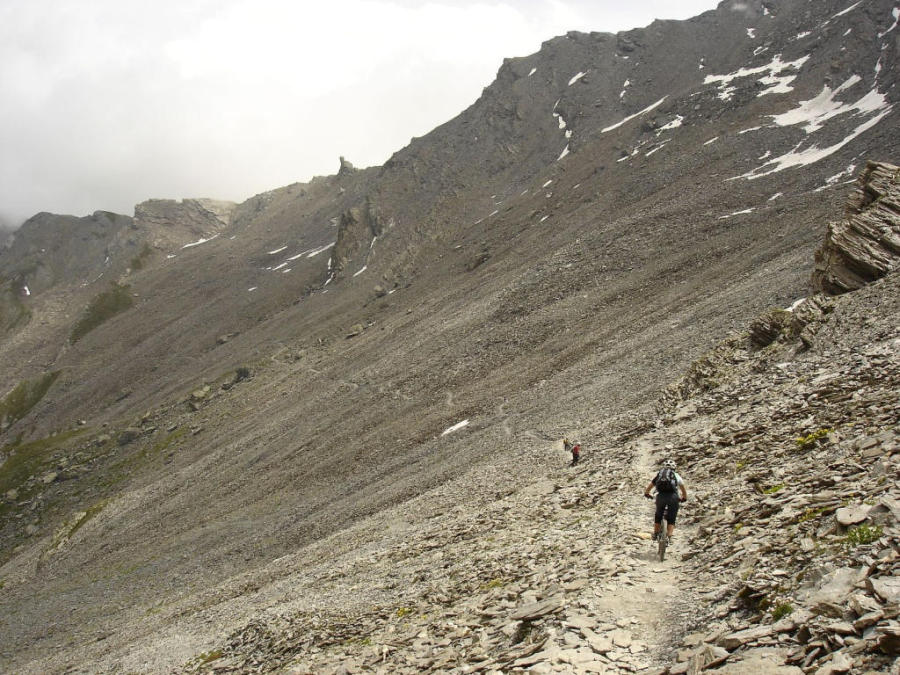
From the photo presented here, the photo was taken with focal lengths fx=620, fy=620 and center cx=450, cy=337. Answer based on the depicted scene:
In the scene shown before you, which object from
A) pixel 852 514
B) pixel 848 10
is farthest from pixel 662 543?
pixel 848 10

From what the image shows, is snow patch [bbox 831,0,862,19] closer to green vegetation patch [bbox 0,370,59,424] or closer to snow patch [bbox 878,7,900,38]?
snow patch [bbox 878,7,900,38]

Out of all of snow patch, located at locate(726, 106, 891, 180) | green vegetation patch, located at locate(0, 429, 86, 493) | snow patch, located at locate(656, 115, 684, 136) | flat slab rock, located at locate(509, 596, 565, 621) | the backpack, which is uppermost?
snow patch, located at locate(656, 115, 684, 136)

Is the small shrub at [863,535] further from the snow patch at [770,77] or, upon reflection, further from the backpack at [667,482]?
the snow patch at [770,77]

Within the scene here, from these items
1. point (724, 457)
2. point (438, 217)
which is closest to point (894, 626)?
point (724, 457)

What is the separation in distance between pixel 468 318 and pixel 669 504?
61567mm

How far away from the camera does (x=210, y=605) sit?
34.5 metres

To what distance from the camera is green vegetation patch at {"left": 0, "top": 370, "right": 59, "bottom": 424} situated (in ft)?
515

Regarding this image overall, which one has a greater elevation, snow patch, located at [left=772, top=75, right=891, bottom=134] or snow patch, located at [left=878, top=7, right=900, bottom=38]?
snow patch, located at [left=878, top=7, right=900, bottom=38]

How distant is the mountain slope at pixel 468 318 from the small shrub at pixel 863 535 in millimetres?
21026

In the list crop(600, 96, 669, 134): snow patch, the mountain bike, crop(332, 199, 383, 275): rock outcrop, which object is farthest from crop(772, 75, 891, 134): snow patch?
the mountain bike

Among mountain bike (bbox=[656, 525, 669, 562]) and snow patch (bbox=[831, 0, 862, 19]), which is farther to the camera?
snow patch (bbox=[831, 0, 862, 19])

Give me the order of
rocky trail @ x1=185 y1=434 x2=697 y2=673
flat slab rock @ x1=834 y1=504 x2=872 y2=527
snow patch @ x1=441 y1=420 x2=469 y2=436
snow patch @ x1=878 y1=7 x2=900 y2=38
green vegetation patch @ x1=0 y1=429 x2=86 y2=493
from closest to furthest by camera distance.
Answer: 1. flat slab rock @ x1=834 y1=504 x2=872 y2=527
2. rocky trail @ x1=185 y1=434 x2=697 y2=673
3. snow patch @ x1=441 y1=420 x2=469 y2=436
4. snow patch @ x1=878 y1=7 x2=900 y2=38
5. green vegetation patch @ x1=0 y1=429 x2=86 y2=493

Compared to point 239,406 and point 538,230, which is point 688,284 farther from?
point 239,406

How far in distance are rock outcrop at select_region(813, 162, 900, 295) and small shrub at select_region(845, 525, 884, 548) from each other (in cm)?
2518
